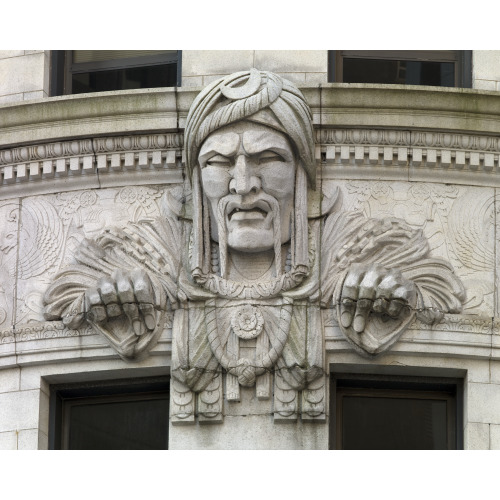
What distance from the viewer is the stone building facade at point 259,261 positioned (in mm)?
21891

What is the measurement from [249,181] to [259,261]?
860mm

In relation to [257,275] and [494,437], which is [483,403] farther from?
[257,275]

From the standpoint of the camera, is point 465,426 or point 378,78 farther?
point 378,78

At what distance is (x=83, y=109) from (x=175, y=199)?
137 cm

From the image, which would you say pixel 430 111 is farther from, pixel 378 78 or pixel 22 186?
pixel 22 186

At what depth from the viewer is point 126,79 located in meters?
23.8

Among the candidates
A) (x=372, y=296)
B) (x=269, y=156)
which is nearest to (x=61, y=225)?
(x=269, y=156)

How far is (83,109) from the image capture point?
22.9m

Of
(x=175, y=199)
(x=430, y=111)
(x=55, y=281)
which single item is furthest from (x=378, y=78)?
(x=55, y=281)

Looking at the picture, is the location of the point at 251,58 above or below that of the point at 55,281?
above

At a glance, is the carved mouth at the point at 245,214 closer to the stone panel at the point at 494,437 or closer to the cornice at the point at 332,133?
the cornice at the point at 332,133

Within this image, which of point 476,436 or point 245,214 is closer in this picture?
point 476,436

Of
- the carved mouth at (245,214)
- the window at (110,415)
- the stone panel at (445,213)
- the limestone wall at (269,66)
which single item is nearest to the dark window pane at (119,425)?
the window at (110,415)

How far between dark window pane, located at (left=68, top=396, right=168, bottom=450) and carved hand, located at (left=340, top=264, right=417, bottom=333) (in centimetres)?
220
